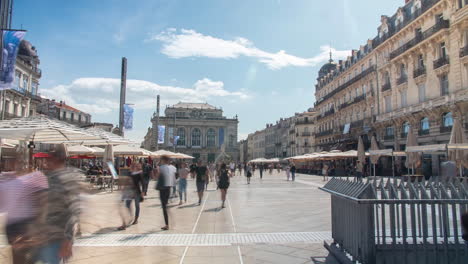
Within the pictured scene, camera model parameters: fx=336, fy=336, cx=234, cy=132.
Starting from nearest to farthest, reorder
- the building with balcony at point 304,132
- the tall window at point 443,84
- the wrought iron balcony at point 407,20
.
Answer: the tall window at point 443,84, the wrought iron balcony at point 407,20, the building with balcony at point 304,132

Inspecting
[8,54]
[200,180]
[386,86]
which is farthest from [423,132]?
[8,54]

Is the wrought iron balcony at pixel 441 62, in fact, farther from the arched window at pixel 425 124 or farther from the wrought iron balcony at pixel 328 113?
the wrought iron balcony at pixel 328 113

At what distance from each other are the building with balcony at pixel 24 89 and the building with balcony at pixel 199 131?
47.0 m

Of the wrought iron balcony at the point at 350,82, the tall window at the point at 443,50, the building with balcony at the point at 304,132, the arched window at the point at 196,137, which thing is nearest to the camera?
the tall window at the point at 443,50

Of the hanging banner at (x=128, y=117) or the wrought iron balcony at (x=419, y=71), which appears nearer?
the hanging banner at (x=128, y=117)

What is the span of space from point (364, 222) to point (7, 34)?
11.2 meters

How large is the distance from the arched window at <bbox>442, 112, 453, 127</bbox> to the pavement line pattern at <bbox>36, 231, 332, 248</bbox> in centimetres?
2254

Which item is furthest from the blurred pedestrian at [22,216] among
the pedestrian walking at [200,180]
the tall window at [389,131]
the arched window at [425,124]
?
the tall window at [389,131]

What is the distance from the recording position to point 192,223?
7.97 meters

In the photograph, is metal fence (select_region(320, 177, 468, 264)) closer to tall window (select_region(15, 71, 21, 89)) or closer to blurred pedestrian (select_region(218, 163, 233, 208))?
blurred pedestrian (select_region(218, 163, 233, 208))

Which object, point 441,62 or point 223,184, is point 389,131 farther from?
point 223,184

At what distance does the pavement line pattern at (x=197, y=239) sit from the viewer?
596 cm

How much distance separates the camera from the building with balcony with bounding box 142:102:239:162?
91062mm

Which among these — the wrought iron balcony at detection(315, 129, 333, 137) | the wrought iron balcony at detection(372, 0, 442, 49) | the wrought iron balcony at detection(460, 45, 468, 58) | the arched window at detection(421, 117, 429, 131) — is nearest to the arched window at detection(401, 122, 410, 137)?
the arched window at detection(421, 117, 429, 131)
